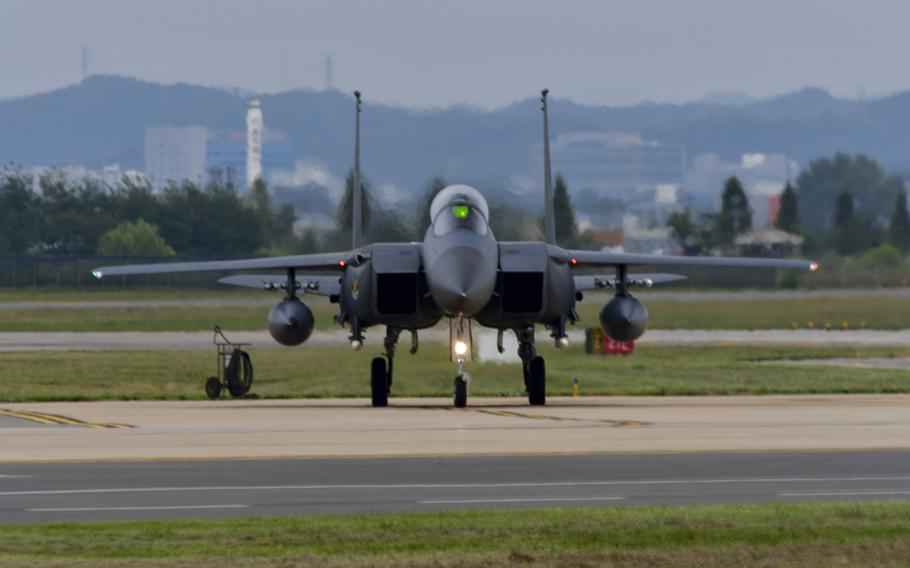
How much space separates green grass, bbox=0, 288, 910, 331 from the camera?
47000 millimetres

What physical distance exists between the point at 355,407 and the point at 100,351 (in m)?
14.6

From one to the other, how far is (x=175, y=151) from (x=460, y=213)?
57.5 metres

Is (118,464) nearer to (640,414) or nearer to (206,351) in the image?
(640,414)

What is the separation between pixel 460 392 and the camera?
26.3 meters

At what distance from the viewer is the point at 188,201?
57500mm

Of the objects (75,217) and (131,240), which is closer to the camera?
(131,240)

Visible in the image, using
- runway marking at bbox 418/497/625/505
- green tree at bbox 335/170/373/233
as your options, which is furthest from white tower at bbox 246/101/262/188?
runway marking at bbox 418/497/625/505

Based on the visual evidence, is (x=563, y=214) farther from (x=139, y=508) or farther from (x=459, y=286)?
(x=139, y=508)

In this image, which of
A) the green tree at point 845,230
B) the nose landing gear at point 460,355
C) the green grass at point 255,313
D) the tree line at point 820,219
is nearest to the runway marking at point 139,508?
the nose landing gear at point 460,355

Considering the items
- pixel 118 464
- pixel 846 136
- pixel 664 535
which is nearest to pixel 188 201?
pixel 846 136

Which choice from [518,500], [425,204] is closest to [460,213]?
[425,204]

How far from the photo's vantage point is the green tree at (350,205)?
1342 inches

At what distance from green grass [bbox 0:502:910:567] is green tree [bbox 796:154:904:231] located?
39430 millimetres

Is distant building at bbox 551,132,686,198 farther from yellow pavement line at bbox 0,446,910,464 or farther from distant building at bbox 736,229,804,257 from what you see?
yellow pavement line at bbox 0,446,910,464
